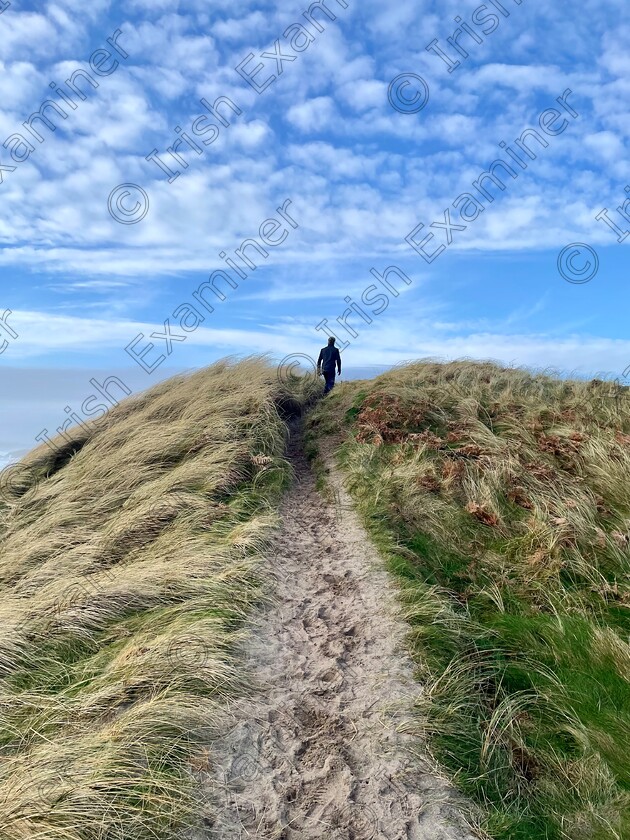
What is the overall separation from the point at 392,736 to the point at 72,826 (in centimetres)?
215

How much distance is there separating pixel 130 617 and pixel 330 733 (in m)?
2.48

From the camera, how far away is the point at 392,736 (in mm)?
4133

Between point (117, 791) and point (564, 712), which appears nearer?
point (117, 791)

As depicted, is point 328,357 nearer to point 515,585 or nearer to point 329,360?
point 329,360

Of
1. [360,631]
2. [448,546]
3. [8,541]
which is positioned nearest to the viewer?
[360,631]

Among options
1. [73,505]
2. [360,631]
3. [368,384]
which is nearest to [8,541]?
[73,505]

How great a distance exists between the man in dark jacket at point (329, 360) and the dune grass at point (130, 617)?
4781 millimetres

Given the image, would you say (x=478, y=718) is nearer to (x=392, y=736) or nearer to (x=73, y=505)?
(x=392, y=736)

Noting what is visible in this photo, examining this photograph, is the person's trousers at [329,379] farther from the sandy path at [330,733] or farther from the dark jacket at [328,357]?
the sandy path at [330,733]
